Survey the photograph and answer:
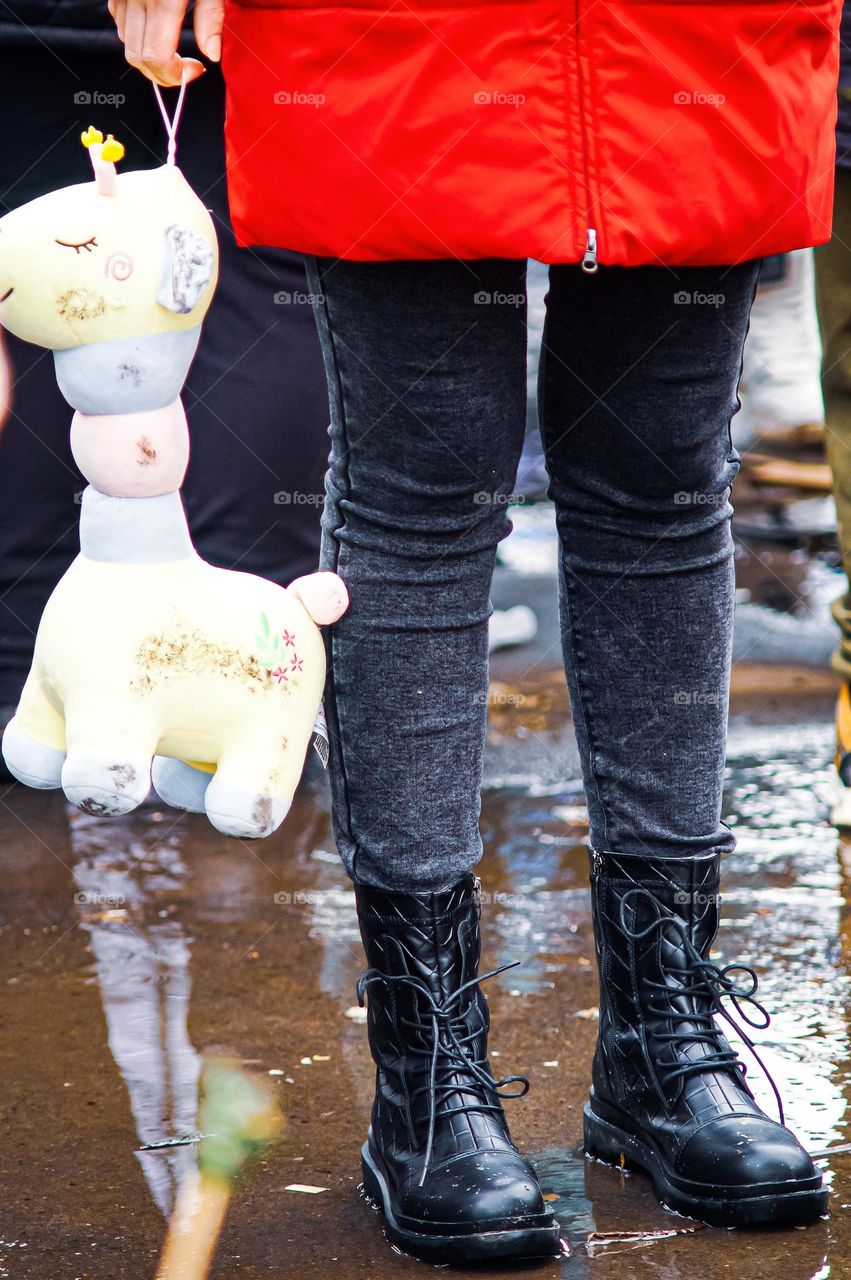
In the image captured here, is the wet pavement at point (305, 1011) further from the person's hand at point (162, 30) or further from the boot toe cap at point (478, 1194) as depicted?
the person's hand at point (162, 30)

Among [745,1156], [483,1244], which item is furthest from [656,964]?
[483,1244]

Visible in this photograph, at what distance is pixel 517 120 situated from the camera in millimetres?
1255

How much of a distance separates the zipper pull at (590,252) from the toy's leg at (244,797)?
0.48m

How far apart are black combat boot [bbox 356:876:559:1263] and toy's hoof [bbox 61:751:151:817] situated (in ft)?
0.84

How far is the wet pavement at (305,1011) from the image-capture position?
140 centimetres

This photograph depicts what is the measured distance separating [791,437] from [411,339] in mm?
3728

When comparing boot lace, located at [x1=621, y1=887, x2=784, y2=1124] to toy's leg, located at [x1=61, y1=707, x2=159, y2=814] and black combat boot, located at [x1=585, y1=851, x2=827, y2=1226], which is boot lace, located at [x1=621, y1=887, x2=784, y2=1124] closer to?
black combat boot, located at [x1=585, y1=851, x2=827, y2=1226]

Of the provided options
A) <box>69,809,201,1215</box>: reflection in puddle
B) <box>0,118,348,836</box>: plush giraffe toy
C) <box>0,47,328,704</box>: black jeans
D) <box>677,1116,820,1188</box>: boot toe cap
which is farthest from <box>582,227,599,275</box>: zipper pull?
<box>0,47,328,704</box>: black jeans

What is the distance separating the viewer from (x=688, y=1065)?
1.48 metres

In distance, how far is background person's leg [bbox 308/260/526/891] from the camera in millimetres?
1353

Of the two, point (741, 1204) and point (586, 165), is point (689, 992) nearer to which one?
point (741, 1204)

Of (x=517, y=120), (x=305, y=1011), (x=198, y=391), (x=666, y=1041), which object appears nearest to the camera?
(x=517, y=120)

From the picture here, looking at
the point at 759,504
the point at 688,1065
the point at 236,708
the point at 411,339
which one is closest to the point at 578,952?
the point at 688,1065

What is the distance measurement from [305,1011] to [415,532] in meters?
0.73
